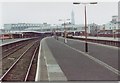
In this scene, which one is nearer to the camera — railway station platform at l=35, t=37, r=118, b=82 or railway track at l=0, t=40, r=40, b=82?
railway station platform at l=35, t=37, r=118, b=82

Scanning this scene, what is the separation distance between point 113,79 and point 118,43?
31.0 m

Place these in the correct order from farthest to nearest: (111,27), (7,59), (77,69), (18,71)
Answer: (111,27), (7,59), (18,71), (77,69)

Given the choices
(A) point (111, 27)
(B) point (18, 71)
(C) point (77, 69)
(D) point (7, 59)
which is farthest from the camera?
(A) point (111, 27)

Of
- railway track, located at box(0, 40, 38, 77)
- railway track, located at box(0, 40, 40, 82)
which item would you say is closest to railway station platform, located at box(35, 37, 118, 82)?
railway track, located at box(0, 40, 40, 82)

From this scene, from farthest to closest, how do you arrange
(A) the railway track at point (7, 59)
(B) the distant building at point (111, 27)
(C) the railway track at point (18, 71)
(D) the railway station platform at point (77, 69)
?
(B) the distant building at point (111, 27), (A) the railway track at point (7, 59), (C) the railway track at point (18, 71), (D) the railway station platform at point (77, 69)


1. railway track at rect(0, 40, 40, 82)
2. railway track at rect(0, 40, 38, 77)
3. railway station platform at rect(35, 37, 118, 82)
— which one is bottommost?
railway track at rect(0, 40, 38, 77)

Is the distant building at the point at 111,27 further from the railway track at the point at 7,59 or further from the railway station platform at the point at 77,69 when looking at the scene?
the railway station platform at the point at 77,69

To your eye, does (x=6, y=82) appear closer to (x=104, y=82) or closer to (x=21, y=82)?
(x=21, y=82)

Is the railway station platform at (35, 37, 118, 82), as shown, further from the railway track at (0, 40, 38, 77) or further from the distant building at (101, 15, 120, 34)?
the distant building at (101, 15, 120, 34)

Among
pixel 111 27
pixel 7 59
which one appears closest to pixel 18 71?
pixel 7 59

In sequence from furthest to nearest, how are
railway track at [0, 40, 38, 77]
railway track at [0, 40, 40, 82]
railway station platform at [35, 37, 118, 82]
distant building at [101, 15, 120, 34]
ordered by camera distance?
distant building at [101, 15, 120, 34] → railway track at [0, 40, 38, 77] → railway track at [0, 40, 40, 82] → railway station platform at [35, 37, 118, 82]

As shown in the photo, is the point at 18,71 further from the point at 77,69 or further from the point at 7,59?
the point at 7,59

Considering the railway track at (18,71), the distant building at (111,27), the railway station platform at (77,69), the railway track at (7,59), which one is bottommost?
the railway track at (7,59)

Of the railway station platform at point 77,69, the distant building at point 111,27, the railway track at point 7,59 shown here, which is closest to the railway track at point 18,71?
the railway track at point 7,59
